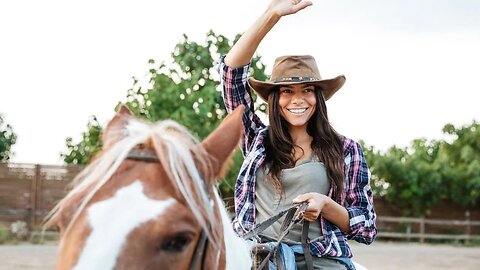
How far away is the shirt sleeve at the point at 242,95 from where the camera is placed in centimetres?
345

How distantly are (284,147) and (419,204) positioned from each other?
26.0 meters

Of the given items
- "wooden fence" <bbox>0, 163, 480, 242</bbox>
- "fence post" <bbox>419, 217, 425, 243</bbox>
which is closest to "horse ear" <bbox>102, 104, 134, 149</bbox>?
"wooden fence" <bbox>0, 163, 480, 242</bbox>

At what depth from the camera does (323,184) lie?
325cm

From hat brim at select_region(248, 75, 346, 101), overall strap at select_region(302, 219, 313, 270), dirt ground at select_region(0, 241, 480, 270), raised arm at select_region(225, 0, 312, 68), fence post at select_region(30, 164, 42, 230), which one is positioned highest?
raised arm at select_region(225, 0, 312, 68)

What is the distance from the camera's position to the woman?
10.5 ft

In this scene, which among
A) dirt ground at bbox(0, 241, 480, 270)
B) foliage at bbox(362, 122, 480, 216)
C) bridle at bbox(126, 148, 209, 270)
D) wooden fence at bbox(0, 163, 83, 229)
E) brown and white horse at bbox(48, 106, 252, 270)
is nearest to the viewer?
brown and white horse at bbox(48, 106, 252, 270)

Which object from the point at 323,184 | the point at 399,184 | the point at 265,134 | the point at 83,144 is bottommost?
the point at 399,184

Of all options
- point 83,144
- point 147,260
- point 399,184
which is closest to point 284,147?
point 147,260

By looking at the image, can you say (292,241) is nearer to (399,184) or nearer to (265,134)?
(265,134)

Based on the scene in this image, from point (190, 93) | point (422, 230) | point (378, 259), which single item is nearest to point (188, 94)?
point (190, 93)

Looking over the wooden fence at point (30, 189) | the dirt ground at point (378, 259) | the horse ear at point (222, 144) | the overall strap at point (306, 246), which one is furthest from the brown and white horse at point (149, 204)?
the wooden fence at point (30, 189)

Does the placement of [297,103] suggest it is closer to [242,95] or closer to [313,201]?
[242,95]

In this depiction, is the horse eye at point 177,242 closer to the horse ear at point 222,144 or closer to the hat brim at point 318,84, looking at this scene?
the horse ear at point 222,144

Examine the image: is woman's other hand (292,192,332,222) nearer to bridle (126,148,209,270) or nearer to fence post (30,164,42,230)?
bridle (126,148,209,270)
